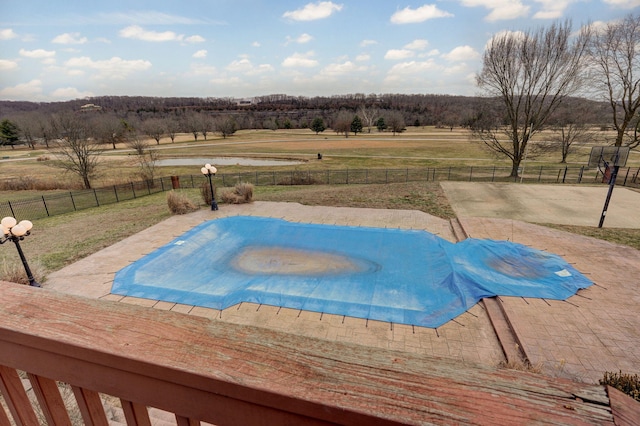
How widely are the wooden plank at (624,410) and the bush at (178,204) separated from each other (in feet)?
52.7

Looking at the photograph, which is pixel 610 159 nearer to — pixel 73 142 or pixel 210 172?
pixel 210 172

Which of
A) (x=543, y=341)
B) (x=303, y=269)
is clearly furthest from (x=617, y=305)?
(x=303, y=269)

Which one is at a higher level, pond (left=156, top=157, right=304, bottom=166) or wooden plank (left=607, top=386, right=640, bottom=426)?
wooden plank (left=607, top=386, right=640, bottom=426)

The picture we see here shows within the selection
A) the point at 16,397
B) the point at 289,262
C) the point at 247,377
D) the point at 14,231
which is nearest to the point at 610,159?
the point at 289,262

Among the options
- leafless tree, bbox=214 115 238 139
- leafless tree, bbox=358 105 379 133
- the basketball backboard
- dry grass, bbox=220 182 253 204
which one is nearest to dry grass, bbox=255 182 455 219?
dry grass, bbox=220 182 253 204

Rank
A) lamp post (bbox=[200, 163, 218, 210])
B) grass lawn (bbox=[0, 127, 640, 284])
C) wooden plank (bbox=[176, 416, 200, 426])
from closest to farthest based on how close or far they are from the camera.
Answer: wooden plank (bbox=[176, 416, 200, 426])
grass lawn (bbox=[0, 127, 640, 284])
lamp post (bbox=[200, 163, 218, 210])

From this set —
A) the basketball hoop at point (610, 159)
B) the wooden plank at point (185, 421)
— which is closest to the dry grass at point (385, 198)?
the basketball hoop at point (610, 159)

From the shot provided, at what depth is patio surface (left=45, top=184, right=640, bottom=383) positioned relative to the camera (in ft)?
19.6

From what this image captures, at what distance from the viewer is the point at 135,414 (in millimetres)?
945

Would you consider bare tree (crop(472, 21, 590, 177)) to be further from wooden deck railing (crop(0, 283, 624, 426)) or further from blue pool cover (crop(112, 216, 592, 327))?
wooden deck railing (crop(0, 283, 624, 426))

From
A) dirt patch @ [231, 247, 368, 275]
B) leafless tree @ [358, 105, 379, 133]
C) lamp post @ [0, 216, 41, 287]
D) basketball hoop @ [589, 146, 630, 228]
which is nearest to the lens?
lamp post @ [0, 216, 41, 287]

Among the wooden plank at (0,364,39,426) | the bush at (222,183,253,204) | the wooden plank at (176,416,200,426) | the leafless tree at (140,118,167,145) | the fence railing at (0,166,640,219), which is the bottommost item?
the fence railing at (0,166,640,219)

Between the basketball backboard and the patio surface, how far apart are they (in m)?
4.17

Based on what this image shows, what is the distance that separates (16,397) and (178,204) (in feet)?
48.8
